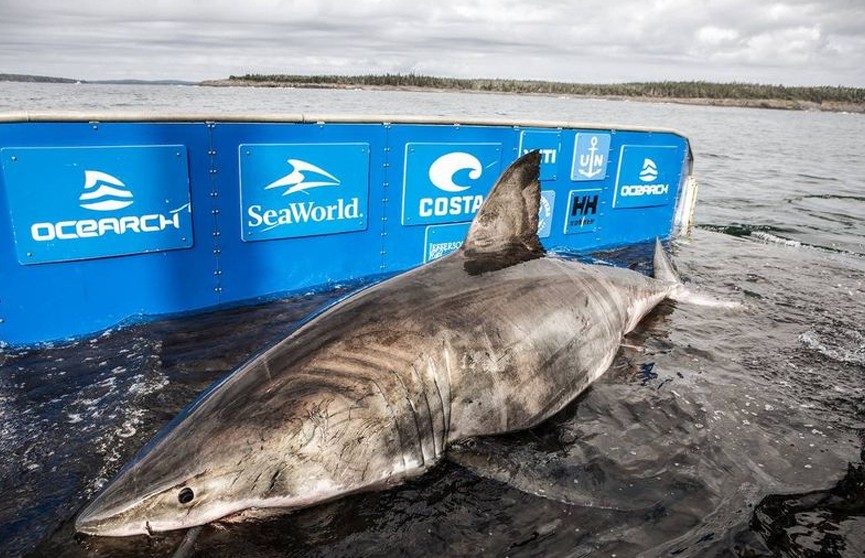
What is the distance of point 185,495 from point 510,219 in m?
2.75

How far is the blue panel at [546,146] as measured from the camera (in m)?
7.23

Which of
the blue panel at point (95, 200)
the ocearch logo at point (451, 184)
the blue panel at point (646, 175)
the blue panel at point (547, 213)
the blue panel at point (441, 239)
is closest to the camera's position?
the blue panel at point (95, 200)

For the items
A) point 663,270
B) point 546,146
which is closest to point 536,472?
point 663,270

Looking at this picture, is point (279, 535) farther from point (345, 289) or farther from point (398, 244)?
point (398, 244)

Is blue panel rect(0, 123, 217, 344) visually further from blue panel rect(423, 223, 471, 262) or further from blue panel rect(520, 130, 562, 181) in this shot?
blue panel rect(520, 130, 562, 181)

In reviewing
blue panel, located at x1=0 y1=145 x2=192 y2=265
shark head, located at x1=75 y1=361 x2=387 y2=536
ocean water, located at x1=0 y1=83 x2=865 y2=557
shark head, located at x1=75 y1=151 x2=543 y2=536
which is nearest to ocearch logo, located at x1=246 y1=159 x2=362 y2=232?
blue panel, located at x1=0 y1=145 x2=192 y2=265

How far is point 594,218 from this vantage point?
834cm

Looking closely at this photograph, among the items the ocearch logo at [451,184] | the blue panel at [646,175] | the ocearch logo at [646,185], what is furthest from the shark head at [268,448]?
the ocearch logo at [646,185]

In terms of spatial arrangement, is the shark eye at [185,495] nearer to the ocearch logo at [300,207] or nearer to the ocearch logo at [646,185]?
the ocearch logo at [300,207]

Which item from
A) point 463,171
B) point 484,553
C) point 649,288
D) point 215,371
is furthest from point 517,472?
point 463,171

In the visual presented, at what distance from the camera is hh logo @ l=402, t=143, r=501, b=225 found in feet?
21.5

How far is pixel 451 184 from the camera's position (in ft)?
22.4

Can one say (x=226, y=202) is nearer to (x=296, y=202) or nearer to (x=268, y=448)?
(x=296, y=202)

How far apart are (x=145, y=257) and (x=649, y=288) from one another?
458cm
